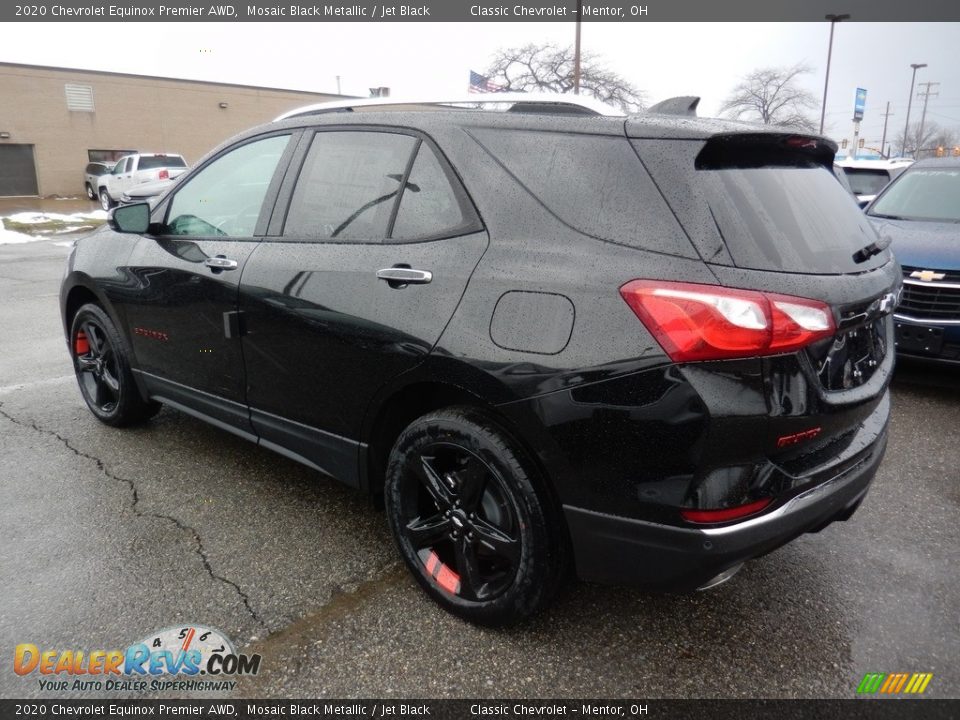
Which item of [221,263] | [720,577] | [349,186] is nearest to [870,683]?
[720,577]

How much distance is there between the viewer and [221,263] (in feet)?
10.2

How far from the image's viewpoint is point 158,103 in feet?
118

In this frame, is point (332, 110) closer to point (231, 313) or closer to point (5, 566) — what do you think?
point (231, 313)

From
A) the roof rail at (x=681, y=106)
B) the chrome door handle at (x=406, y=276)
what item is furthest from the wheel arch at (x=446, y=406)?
the roof rail at (x=681, y=106)

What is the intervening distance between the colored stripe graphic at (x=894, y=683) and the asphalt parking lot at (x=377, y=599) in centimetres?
3

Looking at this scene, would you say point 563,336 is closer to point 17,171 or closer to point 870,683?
point 870,683

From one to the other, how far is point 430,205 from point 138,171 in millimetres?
25016

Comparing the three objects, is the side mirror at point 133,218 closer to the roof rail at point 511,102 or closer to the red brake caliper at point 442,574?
the roof rail at point 511,102

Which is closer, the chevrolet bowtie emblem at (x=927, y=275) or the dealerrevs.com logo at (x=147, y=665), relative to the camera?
the dealerrevs.com logo at (x=147, y=665)

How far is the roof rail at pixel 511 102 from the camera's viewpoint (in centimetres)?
240

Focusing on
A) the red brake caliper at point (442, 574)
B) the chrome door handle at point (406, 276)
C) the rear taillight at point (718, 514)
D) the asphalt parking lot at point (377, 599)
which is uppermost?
the chrome door handle at point (406, 276)

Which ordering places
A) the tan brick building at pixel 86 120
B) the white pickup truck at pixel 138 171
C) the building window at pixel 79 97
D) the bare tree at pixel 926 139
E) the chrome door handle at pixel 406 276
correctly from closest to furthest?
1. the chrome door handle at pixel 406 276
2. the white pickup truck at pixel 138 171
3. the tan brick building at pixel 86 120
4. the building window at pixel 79 97
5. the bare tree at pixel 926 139
